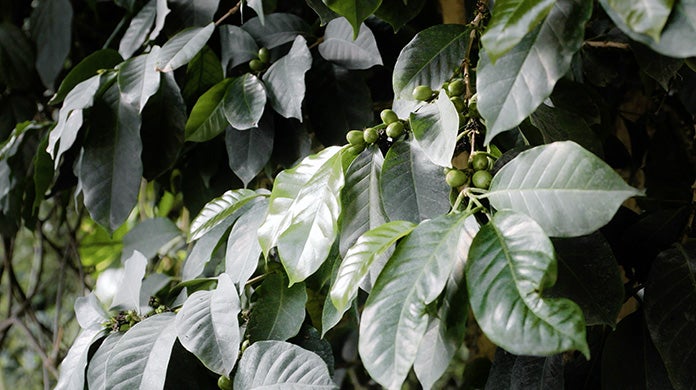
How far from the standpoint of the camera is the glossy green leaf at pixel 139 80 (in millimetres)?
800

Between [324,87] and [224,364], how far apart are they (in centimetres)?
40

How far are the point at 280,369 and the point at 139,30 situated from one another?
1.93 ft

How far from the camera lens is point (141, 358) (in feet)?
2.06

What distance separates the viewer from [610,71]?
91 cm

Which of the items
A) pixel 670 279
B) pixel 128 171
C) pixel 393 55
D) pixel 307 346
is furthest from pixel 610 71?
pixel 128 171

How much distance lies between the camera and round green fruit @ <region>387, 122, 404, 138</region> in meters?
0.57

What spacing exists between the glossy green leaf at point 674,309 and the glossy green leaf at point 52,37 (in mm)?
1002

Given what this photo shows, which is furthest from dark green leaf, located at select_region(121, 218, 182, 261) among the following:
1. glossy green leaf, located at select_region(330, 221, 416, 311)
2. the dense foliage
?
glossy green leaf, located at select_region(330, 221, 416, 311)

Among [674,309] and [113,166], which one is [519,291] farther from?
[113,166]

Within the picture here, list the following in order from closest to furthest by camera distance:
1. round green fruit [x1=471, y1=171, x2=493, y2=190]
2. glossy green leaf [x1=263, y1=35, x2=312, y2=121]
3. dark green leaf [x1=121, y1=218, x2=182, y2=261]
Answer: round green fruit [x1=471, y1=171, x2=493, y2=190]
glossy green leaf [x1=263, y1=35, x2=312, y2=121]
dark green leaf [x1=121, y1=218, x2=182, y2=261]

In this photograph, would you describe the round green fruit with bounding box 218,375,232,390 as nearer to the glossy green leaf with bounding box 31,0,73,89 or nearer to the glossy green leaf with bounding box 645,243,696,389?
the glossy green leaf with bounding box 645,243,696,389

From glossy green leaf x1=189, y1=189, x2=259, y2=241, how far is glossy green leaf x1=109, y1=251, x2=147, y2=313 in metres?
0.12

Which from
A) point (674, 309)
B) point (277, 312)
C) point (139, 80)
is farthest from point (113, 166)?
point (674, 309)

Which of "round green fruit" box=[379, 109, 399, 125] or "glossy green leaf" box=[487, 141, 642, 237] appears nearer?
"glossy green leaf" box=[487, 141, 642, 237]
